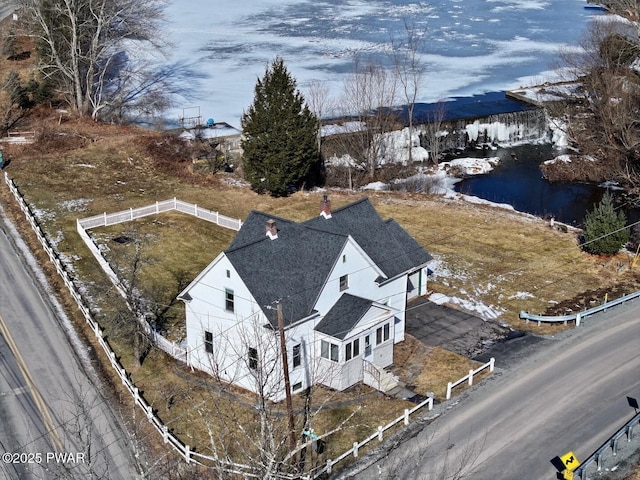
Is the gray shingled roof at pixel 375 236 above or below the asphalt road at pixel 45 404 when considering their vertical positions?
above

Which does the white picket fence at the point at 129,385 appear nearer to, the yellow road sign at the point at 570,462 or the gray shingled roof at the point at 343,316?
the gray shingled roof at the point at 343,316

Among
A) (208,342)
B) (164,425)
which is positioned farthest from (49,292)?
(164,425)

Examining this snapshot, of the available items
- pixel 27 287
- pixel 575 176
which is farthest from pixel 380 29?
pixel 27 287

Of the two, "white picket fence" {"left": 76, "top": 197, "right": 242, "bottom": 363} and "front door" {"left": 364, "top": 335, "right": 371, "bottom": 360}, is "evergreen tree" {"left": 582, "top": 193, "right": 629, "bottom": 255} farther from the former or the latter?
"white picket fence" {"left": 76, "top": 197, "right": 242, "bottom": 363}

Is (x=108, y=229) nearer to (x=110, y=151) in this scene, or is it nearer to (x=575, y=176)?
(x=110, y=151)

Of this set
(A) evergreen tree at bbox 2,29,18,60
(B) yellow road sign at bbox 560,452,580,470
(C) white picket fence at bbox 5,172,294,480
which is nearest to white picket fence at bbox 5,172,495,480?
(C) white picket fence at bbox 5,172,294,480

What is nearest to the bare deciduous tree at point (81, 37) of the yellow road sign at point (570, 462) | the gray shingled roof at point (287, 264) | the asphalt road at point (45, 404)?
the asphalt road at point (45, 404)
